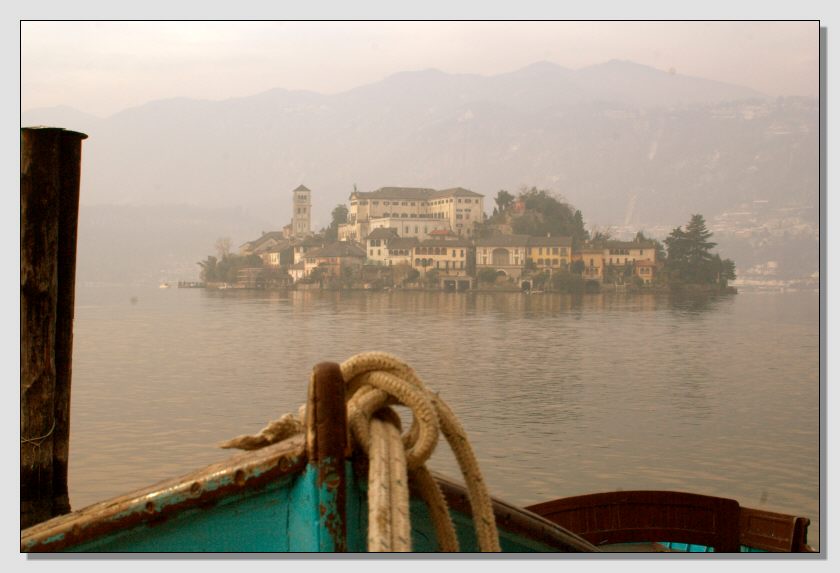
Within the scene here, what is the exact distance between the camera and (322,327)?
33594mm

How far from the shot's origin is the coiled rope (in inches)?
62.4

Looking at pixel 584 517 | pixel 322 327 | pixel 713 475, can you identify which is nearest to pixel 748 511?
pixel 584 517

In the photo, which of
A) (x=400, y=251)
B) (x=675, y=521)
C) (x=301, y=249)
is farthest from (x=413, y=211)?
(x=675, y=521)

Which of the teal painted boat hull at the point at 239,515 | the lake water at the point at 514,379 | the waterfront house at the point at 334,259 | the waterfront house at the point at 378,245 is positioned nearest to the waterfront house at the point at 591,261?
the lake water at the point at 514,379

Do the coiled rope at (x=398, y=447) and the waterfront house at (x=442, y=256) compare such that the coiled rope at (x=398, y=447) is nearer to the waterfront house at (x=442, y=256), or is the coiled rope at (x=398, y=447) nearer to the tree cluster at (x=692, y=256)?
the tree cluster at (x=692, y=256)

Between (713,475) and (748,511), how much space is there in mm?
11924

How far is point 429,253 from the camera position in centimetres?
4200

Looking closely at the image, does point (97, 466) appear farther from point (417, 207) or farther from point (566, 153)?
point (417, 207)

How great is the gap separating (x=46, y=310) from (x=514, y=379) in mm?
22052

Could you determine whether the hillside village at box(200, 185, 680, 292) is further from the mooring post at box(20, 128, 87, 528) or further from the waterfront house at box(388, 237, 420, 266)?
the mooring post at box(20, 128, 87, 528)

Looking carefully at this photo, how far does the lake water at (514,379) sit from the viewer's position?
14.6 m

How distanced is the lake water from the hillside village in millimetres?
959

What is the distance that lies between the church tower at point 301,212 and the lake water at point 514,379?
283 cm

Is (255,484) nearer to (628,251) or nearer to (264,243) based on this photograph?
(628,251)
